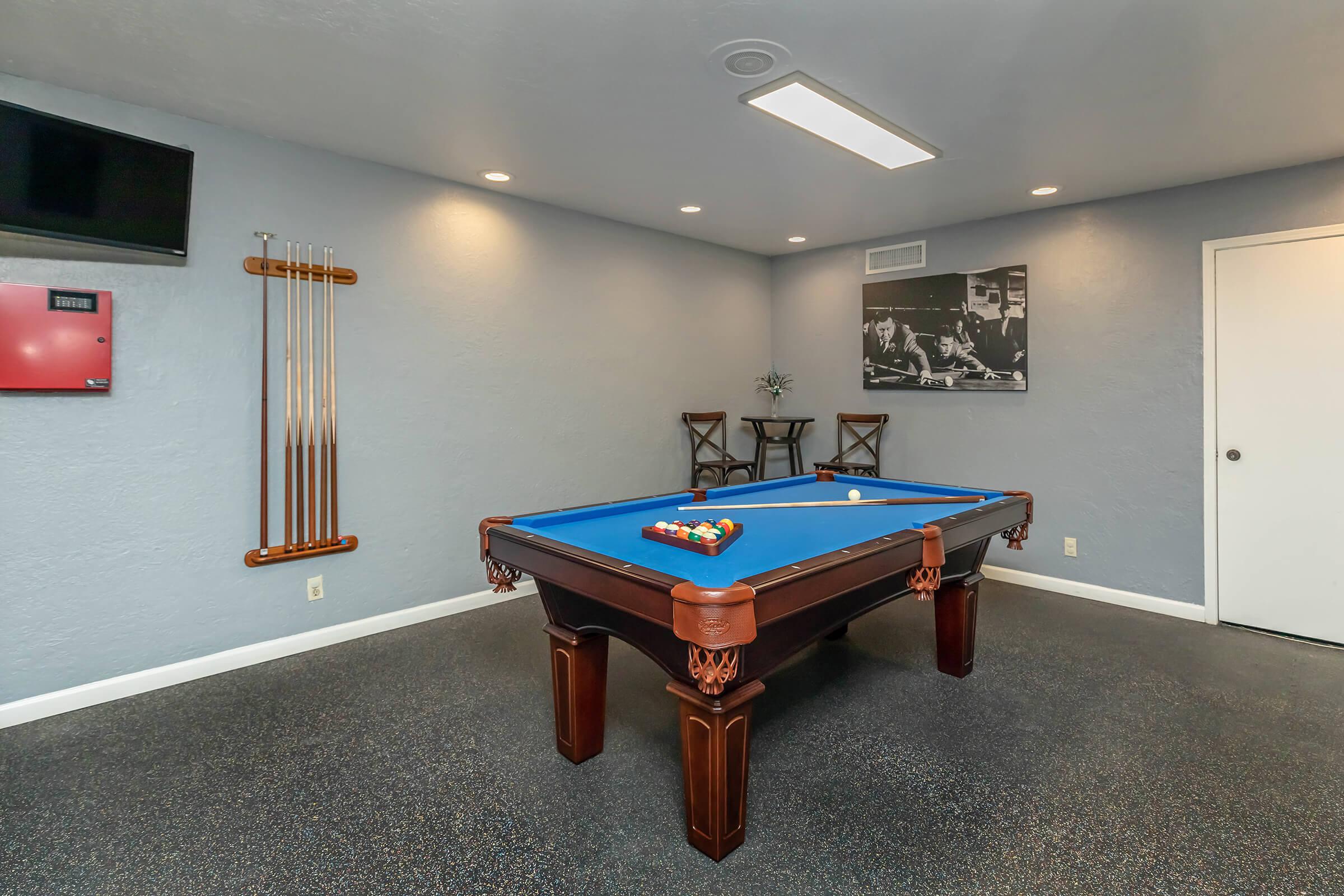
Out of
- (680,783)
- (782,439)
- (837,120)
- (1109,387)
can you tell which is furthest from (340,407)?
(1109,387)

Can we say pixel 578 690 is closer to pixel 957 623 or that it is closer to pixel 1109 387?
pixel 957 623

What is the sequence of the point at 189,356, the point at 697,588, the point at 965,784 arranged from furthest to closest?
the point at 189,356 → the point at 965,784 → the point at 697,588

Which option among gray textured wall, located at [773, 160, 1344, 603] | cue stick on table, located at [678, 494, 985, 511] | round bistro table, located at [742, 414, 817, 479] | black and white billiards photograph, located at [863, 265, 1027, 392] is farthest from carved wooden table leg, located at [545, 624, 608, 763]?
black and white billiards photograph, located at [863, 265, 1027, 392]

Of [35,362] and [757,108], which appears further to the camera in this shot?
[757,108]

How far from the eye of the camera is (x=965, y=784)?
2.02 m

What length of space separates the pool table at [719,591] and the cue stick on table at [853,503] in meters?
0.02

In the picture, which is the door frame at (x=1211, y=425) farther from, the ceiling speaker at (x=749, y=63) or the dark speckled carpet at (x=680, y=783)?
the ceiling speaker at (x=749, y=63)

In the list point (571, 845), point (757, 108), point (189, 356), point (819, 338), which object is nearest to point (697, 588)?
point (571, 845)

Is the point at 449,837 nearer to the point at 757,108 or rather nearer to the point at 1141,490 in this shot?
the point at 757,108

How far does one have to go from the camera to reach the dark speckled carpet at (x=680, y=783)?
1.65 m

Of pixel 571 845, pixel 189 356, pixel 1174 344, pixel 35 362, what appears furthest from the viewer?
pixel 1174 344

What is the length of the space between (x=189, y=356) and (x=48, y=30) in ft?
3.90

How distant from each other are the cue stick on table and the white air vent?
242 centimetres

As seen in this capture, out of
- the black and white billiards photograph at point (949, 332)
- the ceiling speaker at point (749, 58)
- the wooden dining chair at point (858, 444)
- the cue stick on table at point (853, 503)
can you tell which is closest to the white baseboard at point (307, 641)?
the wooden dining chair at point (858, 444)
